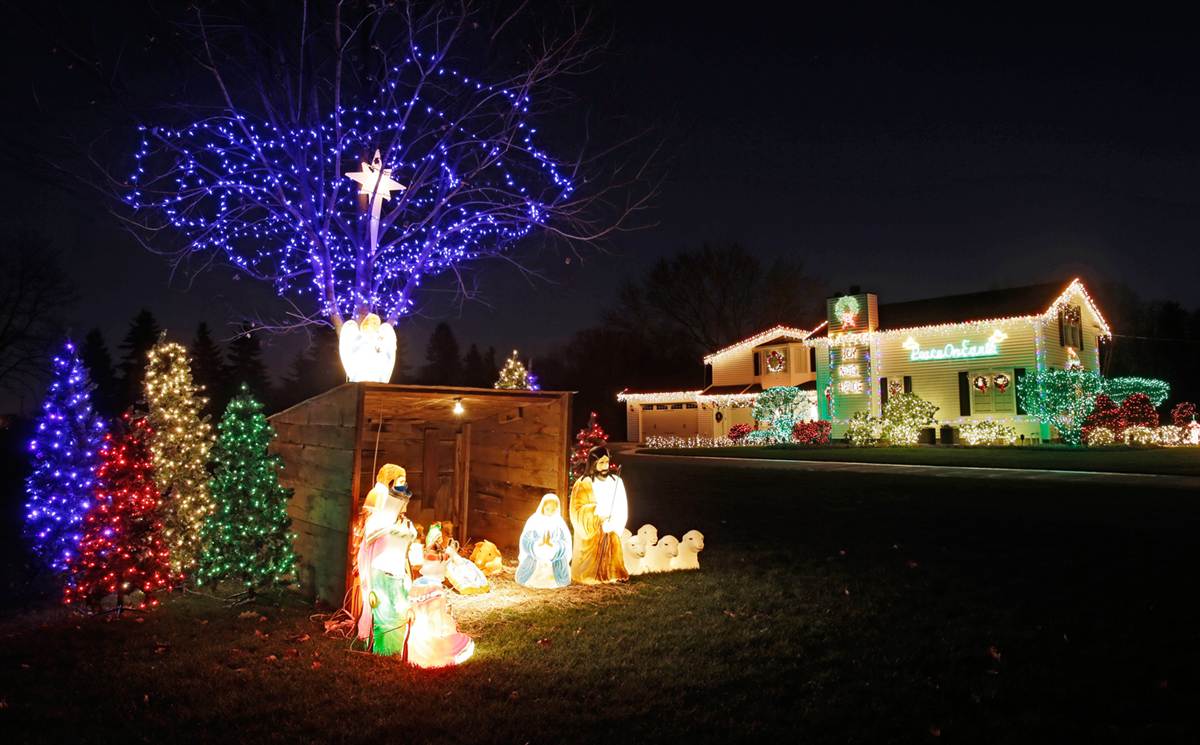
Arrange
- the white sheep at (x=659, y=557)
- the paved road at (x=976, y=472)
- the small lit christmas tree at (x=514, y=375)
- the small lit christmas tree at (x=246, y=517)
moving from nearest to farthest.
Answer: the small lit christmas tree at (x=246, y=517) < the white sheep at (x=659, y=557) < the small lit christmas tree at (x=514, y=375) < the paved road at (x=976, y=472)

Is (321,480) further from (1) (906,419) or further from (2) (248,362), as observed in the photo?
(2) (248,362)

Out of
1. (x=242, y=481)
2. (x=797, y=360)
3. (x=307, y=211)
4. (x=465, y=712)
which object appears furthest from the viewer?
(x=797, y=360)

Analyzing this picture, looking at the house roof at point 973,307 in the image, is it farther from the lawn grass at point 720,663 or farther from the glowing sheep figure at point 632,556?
the glowing sheep figure at point 632,556

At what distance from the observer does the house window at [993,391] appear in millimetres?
25781

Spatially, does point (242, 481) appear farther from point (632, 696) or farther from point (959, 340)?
point (959, 340)

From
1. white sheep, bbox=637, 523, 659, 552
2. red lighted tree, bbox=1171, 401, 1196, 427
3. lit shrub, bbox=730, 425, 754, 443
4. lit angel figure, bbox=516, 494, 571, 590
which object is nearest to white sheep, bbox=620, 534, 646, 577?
white sheep, bbox=637, 523, 659, 552

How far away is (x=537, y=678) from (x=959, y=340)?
2651 cm

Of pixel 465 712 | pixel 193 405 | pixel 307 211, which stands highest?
pixel 307 211

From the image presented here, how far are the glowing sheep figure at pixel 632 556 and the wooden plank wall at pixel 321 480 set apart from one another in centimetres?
304

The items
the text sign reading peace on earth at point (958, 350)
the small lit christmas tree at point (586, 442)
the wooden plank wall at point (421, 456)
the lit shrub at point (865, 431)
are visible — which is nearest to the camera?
the small lit christmas tree at point (586, 442)

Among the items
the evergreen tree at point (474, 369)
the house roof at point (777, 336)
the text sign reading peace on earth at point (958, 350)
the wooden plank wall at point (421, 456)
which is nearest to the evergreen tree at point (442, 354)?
the evergreen tree at point (474, 369)

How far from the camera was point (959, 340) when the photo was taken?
27234 millimetres

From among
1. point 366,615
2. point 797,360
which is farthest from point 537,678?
point 797,360

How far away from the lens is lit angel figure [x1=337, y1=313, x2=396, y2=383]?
7453 millimetres
